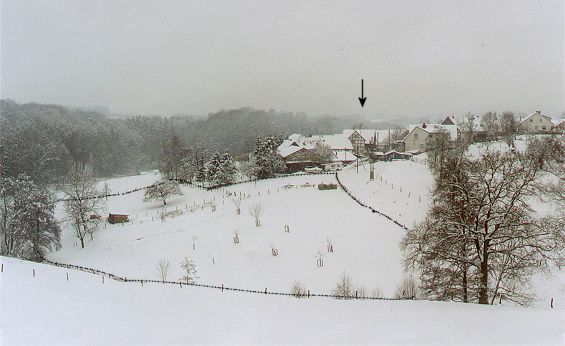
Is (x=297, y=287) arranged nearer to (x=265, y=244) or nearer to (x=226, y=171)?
(x=265, y=244)

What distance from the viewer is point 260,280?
25.8m

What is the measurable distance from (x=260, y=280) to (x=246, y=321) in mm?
14565

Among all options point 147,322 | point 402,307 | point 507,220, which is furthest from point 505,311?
point 147,322

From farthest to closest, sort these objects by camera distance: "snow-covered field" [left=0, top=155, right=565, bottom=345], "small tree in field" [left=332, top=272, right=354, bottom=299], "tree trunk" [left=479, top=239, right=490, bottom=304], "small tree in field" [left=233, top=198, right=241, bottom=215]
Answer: "small tree in field" [left=233, top=198, right=241, bottom=215] < "small tree in field" [left=332, top=272, right=354, bottom=299] < "tree trunk" [left=479, top=239, right=490, bottom=304] < "snow-covered field" [left=0, top=155, right=565, bottom=345]

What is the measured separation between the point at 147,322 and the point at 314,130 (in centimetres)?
17375

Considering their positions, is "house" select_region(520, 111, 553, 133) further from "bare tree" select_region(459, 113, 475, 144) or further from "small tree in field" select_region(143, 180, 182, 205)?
"small tree in field" select_region(143, 180, 182, 205)

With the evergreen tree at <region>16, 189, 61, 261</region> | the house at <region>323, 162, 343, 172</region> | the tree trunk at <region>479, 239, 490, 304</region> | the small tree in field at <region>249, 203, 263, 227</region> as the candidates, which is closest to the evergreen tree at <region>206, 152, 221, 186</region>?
the small tree in field at <region>249, 203, 263, 227</region>

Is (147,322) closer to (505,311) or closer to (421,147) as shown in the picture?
(505,311)

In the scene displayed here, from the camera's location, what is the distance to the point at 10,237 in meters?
36.2

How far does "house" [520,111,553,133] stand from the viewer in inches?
3063

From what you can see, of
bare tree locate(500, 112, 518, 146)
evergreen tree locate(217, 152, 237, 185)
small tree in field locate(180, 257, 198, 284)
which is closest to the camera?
small tree in field locate(180, 257, 198, 284)

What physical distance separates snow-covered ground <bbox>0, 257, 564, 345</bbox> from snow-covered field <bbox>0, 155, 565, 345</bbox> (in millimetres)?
44

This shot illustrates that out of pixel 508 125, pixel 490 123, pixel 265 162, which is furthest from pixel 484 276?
pixel 490 123

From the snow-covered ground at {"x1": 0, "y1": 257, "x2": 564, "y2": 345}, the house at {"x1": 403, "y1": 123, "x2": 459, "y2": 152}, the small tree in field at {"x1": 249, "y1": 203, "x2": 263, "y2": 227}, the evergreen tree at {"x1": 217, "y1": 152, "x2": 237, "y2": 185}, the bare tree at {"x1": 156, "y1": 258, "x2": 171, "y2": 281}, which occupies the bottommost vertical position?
the bare tree at {"x1": 156, "y1": 258, "x2": 171, "y2": 281}
